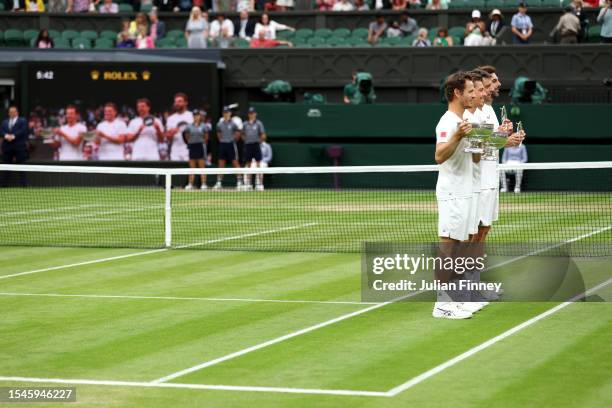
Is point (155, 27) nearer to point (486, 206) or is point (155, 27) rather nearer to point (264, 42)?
point (264, 42)

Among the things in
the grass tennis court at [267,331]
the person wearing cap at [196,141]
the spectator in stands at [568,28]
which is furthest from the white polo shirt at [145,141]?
the grass tennis court at [267,331]

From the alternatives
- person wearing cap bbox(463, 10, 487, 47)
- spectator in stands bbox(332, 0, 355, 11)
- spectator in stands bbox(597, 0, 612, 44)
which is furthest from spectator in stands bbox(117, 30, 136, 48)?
spectator in stands bbox(597, 0, 612, 44)

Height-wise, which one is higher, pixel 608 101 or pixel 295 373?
pixel 608 101

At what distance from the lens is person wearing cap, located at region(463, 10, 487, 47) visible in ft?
107

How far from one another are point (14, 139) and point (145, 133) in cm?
370

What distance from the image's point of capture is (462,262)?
1217 cm

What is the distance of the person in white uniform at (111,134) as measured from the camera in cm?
3428

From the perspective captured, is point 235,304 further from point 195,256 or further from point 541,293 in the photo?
point 195,256

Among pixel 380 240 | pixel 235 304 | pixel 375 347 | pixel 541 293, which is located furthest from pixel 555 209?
pixel 375 347

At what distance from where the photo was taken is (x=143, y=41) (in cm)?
3538

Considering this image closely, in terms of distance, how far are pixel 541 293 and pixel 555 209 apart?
Answer: 11.0m

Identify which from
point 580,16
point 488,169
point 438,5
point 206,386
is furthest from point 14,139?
point 206,386

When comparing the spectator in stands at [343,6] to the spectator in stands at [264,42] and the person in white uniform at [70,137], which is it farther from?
the person in white uniform at [70,137]

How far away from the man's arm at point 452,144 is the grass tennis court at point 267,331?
1.65 metres
